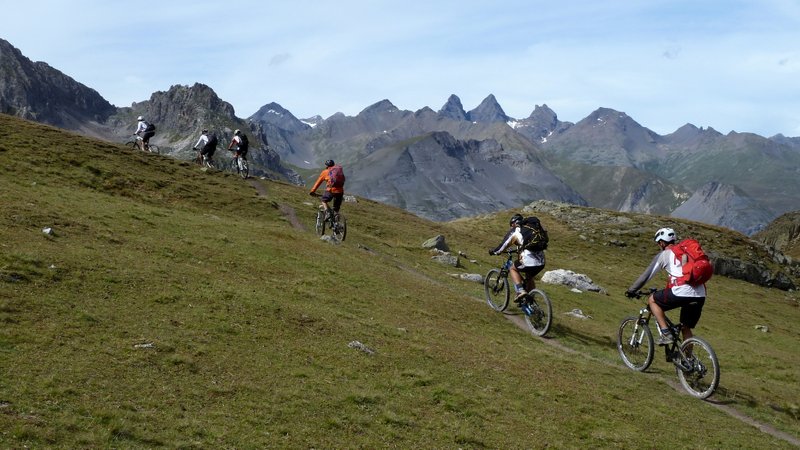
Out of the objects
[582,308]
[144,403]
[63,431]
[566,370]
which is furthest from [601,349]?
[63,431]

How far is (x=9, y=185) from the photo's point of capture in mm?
29859

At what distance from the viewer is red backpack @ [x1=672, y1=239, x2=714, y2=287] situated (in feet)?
61.3

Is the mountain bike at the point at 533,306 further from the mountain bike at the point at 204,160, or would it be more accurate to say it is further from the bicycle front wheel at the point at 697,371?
the mountain bike at the point at 204,160

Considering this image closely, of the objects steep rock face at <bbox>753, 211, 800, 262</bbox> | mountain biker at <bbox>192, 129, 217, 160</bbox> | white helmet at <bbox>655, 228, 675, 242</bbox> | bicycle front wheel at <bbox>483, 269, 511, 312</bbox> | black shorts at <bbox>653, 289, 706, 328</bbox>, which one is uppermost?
steep rock face at <bbox>753, 211, 800, 262</bbox>

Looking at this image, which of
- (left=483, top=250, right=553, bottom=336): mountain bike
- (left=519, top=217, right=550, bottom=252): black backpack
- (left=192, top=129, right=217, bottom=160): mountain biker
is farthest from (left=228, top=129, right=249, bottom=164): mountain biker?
(left=519, top=217, right=550, bottom=252): black backpack

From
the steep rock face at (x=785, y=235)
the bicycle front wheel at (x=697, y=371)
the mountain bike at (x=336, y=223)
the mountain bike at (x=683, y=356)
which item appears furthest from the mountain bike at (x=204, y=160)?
the steep rock face at (x=785, y=235)

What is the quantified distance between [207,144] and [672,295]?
45322 millimetres

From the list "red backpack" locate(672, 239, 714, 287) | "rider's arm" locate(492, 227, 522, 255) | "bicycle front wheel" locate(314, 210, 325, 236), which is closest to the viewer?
"red backpack" locate(672, 239, 714, 287)

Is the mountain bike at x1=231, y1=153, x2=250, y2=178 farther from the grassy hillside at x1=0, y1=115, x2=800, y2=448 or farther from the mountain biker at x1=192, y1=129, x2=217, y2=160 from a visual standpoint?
the grassy hillside at x1=0, y1=115, x2=800, y2=448

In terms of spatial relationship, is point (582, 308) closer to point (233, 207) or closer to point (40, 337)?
point (233, 207)

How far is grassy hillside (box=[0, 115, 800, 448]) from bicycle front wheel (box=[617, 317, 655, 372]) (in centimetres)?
58

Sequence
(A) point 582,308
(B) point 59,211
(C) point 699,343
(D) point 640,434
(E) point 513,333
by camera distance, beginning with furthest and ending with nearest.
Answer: (A) point 582,308 < (B) point 59,211 < (E) point 513,333 < (C) point 699,343 < (D) point 640,434

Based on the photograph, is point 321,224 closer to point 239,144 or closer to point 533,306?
point 239,144

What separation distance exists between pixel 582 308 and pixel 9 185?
1292 inches
